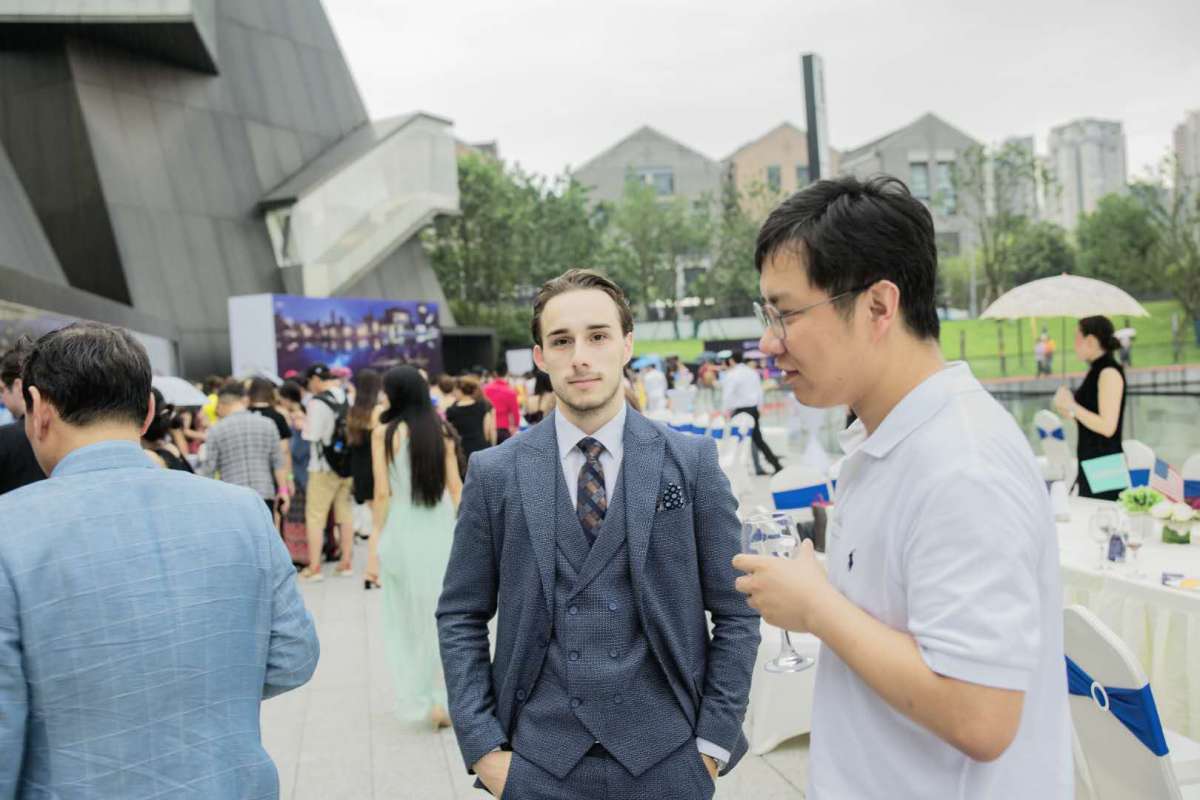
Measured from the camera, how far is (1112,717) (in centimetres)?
267

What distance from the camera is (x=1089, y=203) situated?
382 feet

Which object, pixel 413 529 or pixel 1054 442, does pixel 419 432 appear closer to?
pixel 413 529

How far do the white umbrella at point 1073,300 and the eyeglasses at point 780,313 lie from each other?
22.0 ft

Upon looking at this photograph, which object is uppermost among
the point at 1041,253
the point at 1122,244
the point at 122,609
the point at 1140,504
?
the point at 1041,253

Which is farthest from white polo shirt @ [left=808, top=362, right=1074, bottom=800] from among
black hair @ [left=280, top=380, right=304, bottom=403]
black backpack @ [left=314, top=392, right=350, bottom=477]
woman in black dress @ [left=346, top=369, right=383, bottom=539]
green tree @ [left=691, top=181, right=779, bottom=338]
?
green tree @ [left=691, top=181, right=779, bottom=338]

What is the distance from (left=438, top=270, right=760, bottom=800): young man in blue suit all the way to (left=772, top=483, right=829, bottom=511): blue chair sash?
13.5ft

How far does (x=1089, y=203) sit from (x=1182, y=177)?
94815 mm

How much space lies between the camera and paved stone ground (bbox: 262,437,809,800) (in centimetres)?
452

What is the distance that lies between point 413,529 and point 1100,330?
438 cm

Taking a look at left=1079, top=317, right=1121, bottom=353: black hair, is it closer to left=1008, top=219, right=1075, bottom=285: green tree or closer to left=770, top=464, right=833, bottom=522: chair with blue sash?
left=770, top=464, right=833, bottom=522: chair with blue sash

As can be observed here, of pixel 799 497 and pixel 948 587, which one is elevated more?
pixel 948 587

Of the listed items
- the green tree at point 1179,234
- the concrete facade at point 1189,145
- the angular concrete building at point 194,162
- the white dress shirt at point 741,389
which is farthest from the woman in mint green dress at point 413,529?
the concrete facade at point 1189,145

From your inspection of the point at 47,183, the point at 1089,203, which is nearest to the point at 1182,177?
the point at 47,183

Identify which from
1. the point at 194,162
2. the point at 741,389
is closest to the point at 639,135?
the point at 194,162
